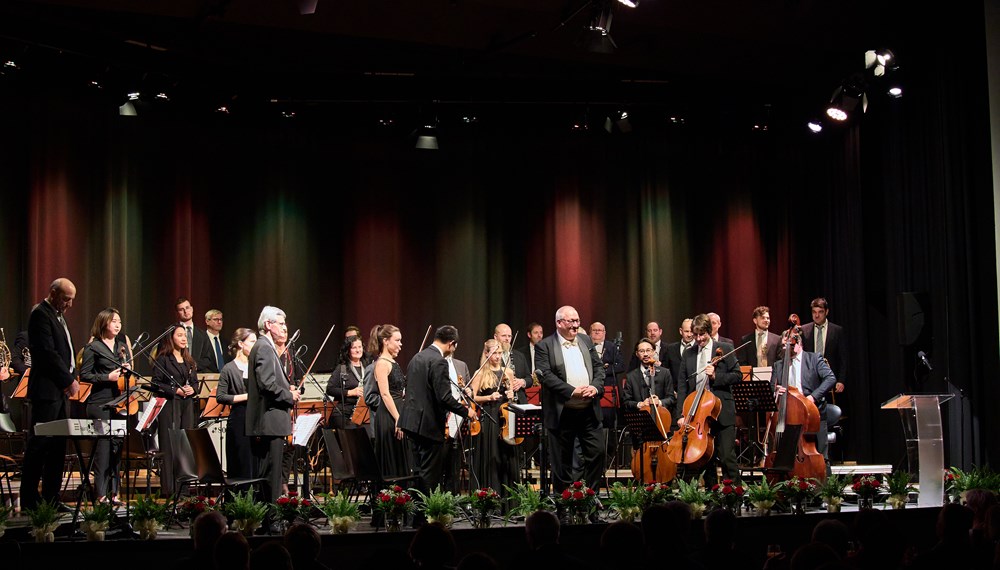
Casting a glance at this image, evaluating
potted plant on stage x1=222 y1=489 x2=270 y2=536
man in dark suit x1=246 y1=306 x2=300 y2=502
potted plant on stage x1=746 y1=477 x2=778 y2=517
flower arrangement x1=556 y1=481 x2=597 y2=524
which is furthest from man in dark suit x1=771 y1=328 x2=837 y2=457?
potted plant on stage x1=222 y1=489 x2=270 y2=536

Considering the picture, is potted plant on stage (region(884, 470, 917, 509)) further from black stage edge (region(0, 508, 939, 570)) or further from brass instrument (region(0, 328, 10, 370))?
brass instrument (region(0, 328, 10, 370))

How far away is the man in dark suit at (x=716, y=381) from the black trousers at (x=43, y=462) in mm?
5146

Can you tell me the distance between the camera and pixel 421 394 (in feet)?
25.1

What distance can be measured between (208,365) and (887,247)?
24.0 ft

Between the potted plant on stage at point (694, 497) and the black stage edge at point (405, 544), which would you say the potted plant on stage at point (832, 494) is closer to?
the black stage edge at point (405, 544)

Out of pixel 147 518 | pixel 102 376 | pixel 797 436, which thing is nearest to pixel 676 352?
pixel 797 436

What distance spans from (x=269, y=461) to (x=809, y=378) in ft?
17.2

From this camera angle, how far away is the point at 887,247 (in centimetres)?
1089

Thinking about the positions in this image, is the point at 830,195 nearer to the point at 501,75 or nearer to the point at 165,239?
the point at 501,75

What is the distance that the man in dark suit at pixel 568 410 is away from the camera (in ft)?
26.6

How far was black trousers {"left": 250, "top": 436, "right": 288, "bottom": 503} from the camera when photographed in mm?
7016

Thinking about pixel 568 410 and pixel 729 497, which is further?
pixel 568 410

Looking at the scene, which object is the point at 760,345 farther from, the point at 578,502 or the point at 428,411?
the point at 578,502

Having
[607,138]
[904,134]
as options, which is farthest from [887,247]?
[607,138]
